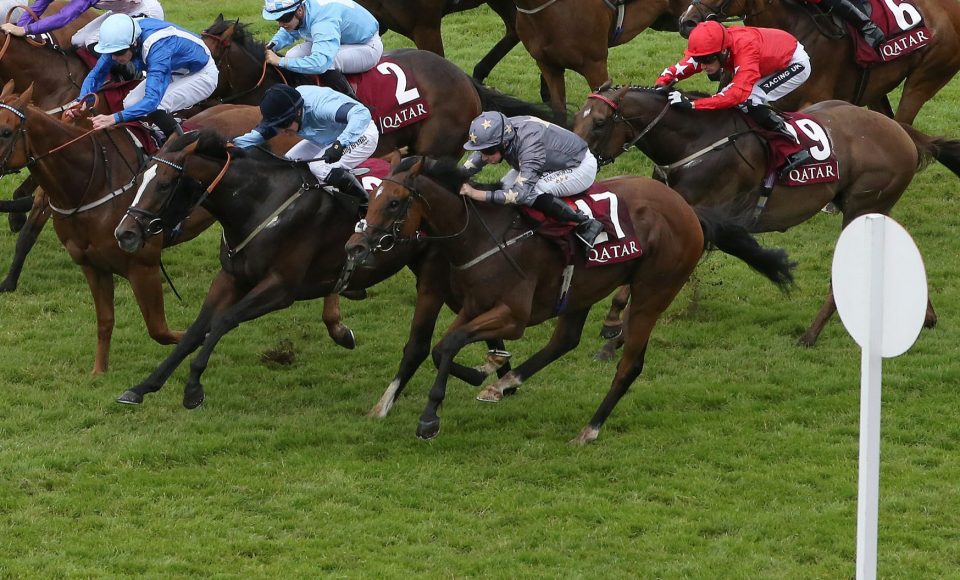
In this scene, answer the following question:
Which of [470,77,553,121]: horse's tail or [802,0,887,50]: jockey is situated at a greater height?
[470,77,553,121]: horse's tail

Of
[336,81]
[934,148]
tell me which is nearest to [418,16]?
[336,81]

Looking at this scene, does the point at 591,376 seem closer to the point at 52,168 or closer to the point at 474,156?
the point at 474,156

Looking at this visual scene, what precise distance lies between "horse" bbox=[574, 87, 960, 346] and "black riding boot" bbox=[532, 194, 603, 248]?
3.99ft

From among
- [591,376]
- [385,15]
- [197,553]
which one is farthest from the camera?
[385,15]

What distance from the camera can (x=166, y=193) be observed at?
789 centimetres

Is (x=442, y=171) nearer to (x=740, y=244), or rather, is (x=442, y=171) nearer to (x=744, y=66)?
(x=740, y=244)

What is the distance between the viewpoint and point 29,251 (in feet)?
38.2

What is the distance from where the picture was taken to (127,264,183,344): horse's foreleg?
9.05 metres

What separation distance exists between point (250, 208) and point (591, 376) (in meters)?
2.69

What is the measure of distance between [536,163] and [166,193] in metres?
2.04

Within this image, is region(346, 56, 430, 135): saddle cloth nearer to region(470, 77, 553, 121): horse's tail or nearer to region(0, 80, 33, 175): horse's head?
region(470, 77, 553, 121): horse's tail

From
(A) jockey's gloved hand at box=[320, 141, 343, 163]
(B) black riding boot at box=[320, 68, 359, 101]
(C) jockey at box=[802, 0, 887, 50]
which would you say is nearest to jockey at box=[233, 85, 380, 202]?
(A) jockey's gloved hand at box=[320, 141, 343, 163]

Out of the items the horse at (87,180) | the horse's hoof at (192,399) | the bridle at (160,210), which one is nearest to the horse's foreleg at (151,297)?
the horse at (87,180)

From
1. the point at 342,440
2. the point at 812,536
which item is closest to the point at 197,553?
the point at 342,440
